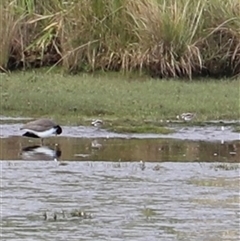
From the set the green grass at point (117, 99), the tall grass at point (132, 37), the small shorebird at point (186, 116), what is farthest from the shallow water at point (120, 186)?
the tall grass at point (132, 37)

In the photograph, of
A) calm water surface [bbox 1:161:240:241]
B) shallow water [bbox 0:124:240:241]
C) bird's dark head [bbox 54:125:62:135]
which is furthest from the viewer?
bird's dark head [bbox 54:125:62:135]

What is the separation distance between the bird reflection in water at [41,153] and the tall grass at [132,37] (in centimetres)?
567

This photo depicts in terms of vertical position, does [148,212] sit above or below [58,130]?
above

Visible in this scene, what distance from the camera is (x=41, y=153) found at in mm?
13359

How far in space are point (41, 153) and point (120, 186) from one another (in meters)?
2.42

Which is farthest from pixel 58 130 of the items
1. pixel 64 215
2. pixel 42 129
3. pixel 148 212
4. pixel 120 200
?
pixel 64 215

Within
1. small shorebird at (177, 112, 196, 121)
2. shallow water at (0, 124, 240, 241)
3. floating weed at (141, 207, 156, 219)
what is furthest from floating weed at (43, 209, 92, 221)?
small shorebird at (177, 112, 196, 121)

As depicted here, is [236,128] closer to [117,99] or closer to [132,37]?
[117,99]

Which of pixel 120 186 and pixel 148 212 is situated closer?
pixel 148 212

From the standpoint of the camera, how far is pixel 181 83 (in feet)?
61.4

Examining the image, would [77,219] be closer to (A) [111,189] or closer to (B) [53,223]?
(B) [53,223]

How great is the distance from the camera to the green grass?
52.6ft

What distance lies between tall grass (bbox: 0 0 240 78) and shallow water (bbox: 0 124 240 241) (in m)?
4.36

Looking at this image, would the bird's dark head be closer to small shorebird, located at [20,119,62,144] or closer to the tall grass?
small shorebird, located at [20,119,62,144]
